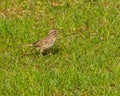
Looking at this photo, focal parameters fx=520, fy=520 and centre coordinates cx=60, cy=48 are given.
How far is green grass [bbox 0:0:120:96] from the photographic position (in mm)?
10188

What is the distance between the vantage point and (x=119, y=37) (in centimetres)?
1252

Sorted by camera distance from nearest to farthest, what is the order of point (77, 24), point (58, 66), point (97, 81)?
point (97, 81) < point (58, 66) < point (77, 24)

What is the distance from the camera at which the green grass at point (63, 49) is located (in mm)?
10188

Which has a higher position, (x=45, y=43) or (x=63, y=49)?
(x=45, y=43)

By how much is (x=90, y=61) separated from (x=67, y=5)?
378cm

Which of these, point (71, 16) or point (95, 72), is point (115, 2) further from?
point (95, 72)

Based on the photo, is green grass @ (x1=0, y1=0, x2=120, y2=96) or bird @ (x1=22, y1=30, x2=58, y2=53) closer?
green grass @ (x1=0, y1=0, x2=120, y2=96)

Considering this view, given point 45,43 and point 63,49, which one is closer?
point 45,43

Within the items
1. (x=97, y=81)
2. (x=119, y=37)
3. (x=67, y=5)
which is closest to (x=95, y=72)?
(x=97, y=81)

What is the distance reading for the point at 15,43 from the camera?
1251 cm

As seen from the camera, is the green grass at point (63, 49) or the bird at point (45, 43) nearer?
the green grass at point (63, 49)

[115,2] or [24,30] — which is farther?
[115,2]

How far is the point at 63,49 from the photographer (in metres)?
12.1

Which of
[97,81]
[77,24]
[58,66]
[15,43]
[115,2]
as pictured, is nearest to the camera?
[97,81]
